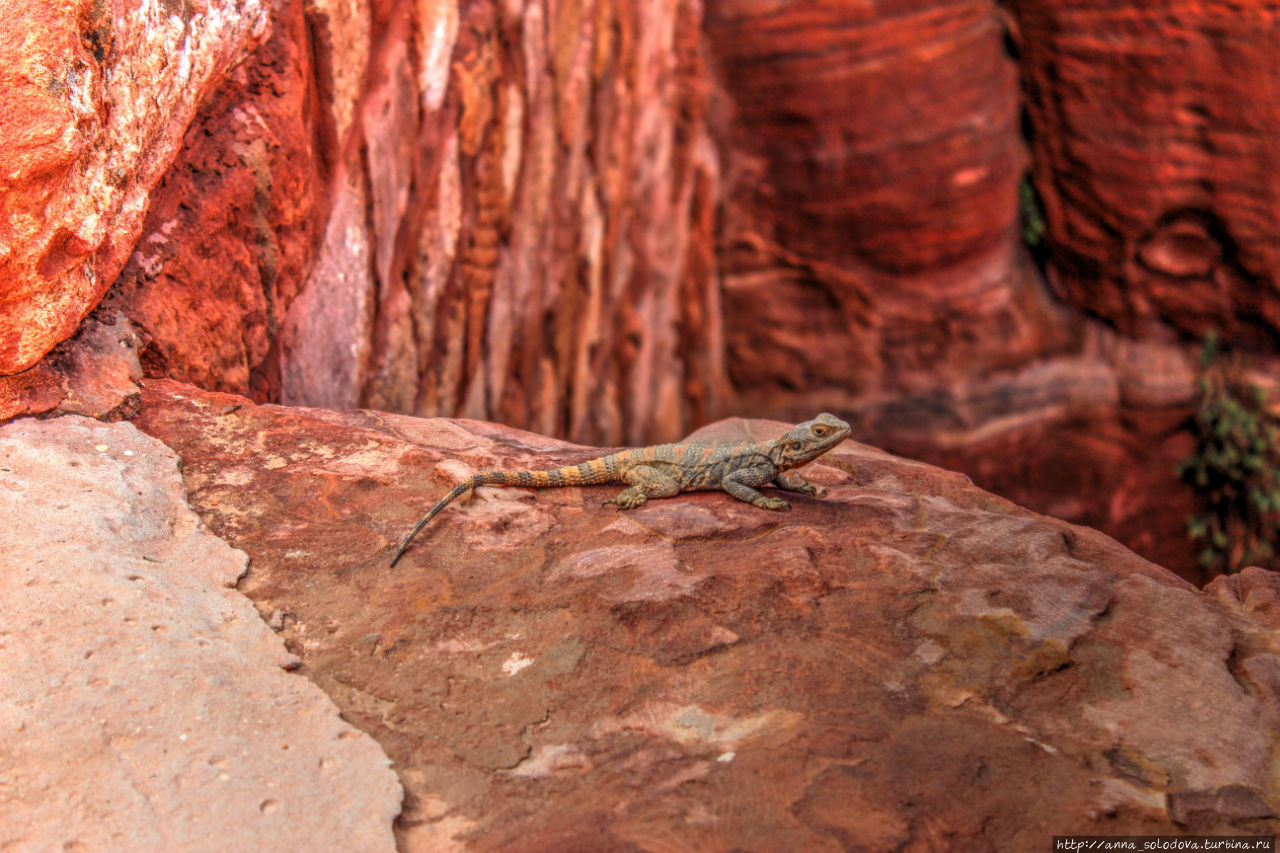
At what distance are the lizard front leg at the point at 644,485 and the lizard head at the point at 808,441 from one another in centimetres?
40

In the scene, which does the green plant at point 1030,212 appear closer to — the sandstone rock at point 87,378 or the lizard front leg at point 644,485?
the lizard front leg at point 644,485

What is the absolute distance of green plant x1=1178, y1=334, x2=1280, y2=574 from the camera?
8688 millimetres

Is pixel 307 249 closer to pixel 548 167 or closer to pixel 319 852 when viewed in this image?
pixel 548 167

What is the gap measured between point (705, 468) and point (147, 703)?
2022mm

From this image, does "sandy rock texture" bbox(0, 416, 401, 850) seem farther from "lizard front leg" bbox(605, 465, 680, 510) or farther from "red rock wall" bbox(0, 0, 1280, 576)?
"red rock wall" bbox(0, 0, 1280, 576)

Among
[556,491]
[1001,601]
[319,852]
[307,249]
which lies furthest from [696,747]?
[307,249]

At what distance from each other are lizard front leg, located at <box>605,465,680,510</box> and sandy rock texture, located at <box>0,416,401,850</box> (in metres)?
1.30

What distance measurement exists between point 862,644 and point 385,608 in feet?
4.45

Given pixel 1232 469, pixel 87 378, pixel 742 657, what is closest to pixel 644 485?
pixel 742 657

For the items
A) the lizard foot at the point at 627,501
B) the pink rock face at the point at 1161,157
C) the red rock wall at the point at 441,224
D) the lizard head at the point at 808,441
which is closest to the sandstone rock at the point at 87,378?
the red rock wall at the point at 441,224

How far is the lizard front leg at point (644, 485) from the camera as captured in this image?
3734 mm

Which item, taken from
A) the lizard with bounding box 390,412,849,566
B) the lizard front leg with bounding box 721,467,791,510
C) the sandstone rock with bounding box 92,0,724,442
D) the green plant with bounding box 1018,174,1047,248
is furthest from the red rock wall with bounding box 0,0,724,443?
the green plant with bounding box 1018,174,1047,248

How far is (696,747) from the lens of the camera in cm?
255

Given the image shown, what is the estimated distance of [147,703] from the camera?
8.41 ft
